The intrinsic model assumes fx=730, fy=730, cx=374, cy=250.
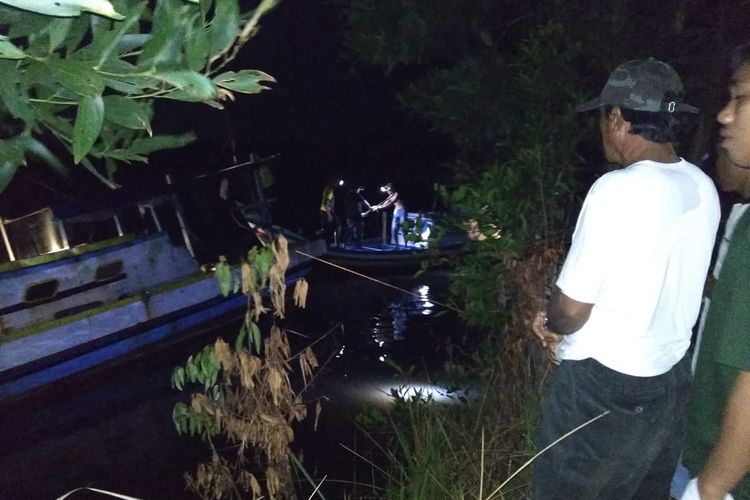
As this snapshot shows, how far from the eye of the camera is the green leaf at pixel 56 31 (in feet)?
3.54

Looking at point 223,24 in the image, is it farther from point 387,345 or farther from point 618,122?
point 387,345

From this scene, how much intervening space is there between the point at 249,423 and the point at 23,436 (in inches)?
238

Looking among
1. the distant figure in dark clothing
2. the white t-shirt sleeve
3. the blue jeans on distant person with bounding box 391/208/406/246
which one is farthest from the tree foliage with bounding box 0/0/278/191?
the distant figure in dark clothing

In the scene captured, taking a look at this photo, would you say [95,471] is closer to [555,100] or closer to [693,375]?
[555,100]

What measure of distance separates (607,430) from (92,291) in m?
8.92

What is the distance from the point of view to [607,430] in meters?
2.13

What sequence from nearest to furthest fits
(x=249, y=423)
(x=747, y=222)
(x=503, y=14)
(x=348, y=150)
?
(x=747, y=222)
(x=249, y=423)
(x=503, y=14)
(x=348, y=150)

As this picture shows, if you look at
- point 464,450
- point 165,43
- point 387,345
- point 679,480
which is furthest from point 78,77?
point 387,345

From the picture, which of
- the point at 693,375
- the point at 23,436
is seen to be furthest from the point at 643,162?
the point at 23,436

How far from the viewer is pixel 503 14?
5.17 meters

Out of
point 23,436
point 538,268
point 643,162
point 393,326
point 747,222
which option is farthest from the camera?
point 393,326

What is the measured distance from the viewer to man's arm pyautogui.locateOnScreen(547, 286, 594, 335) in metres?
2.05

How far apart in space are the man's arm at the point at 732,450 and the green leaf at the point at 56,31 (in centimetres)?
151

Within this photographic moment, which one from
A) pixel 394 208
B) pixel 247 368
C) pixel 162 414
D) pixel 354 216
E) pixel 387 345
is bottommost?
pixel 387 345
